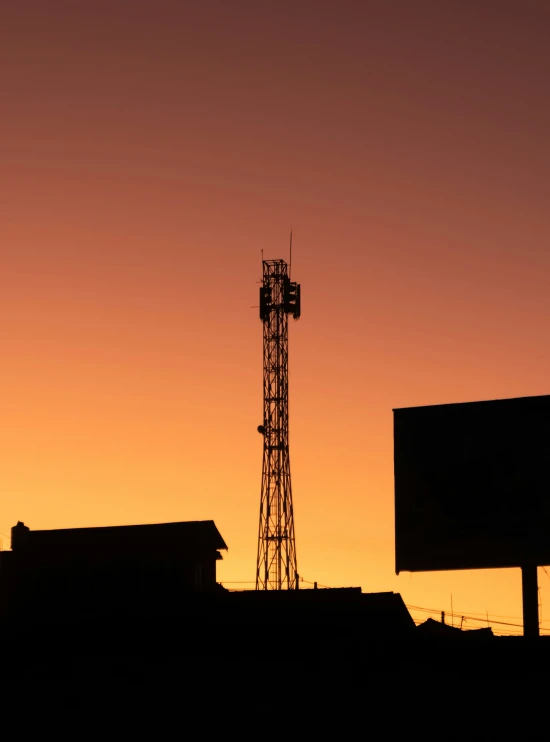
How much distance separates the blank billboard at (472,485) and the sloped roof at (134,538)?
63.4ft

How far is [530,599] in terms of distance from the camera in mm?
44438

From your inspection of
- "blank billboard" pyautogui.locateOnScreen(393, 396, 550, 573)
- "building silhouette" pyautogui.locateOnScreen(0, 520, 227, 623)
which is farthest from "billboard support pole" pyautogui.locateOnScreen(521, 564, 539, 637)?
"building silhouette" pyautogui.locateOnScreen(0, 520, 227, 623)

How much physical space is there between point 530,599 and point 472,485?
4040mm

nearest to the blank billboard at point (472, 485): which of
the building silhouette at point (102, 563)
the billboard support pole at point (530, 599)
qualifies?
the billboard support pole at point (530, 599)

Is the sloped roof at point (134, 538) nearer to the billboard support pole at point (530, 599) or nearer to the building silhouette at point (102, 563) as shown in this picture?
the building silhouette at point (102, 563)

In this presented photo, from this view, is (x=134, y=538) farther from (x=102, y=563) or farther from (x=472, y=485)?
(x=472, y=485)

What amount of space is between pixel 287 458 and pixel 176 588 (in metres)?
7.96

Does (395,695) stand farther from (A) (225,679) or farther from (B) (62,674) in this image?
(B) (62,674)

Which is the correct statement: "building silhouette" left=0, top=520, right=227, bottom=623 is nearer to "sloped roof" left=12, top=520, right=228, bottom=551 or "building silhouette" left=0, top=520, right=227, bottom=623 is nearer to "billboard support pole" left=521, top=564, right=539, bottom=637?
"sloped roof" left=12, top=520, right=228, bottom=551

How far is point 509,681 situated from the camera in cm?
3416

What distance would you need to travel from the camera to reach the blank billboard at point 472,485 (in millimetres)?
45125

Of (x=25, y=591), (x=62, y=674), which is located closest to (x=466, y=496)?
(x=62, y=674)

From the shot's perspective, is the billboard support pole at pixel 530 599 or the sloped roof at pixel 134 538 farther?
the sloped roof at pixel 134 538

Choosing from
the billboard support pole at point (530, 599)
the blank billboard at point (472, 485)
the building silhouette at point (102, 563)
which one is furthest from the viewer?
the building silhouette at point (102, 563)
